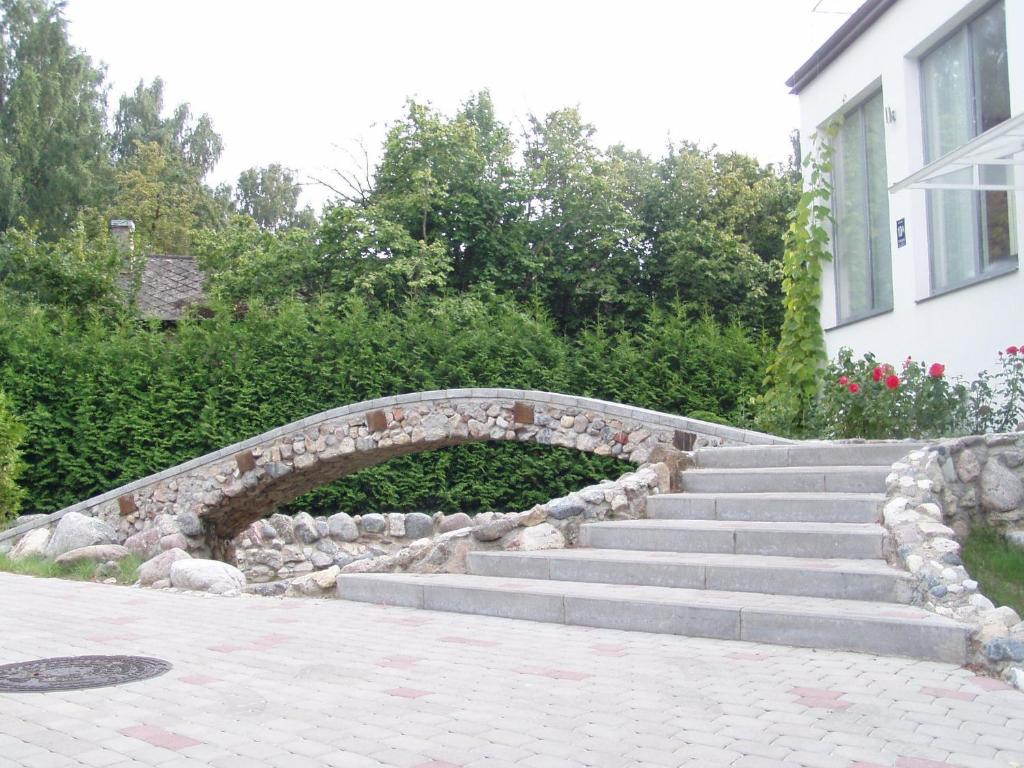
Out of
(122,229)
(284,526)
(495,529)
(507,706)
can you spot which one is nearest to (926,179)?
(495,529)

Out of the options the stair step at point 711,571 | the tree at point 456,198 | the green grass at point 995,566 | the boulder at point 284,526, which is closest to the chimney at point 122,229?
the tree at point 456,198

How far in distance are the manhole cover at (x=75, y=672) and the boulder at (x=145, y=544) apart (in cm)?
648

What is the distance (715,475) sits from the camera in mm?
7641

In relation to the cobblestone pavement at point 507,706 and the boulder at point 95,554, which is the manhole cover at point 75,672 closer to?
the cobblestone pavement at point 507,706

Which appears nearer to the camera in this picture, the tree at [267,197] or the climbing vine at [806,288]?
the climbing vine at [806,288]

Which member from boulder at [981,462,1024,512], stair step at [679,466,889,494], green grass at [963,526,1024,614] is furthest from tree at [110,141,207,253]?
green grass at [963,526,1024,614]

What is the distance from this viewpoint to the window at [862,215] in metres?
10.1

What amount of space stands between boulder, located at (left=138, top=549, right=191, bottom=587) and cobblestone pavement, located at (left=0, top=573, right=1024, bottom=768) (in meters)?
3.71

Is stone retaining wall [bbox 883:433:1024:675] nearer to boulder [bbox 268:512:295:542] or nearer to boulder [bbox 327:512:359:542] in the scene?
boulder [bbox 327:512:359:542]

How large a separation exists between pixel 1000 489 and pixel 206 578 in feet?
21.0

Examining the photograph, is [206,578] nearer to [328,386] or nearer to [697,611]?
[697,611]

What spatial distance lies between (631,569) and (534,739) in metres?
2.79

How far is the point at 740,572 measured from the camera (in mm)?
5652

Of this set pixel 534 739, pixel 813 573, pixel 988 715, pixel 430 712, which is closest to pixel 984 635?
pixel 988 715
